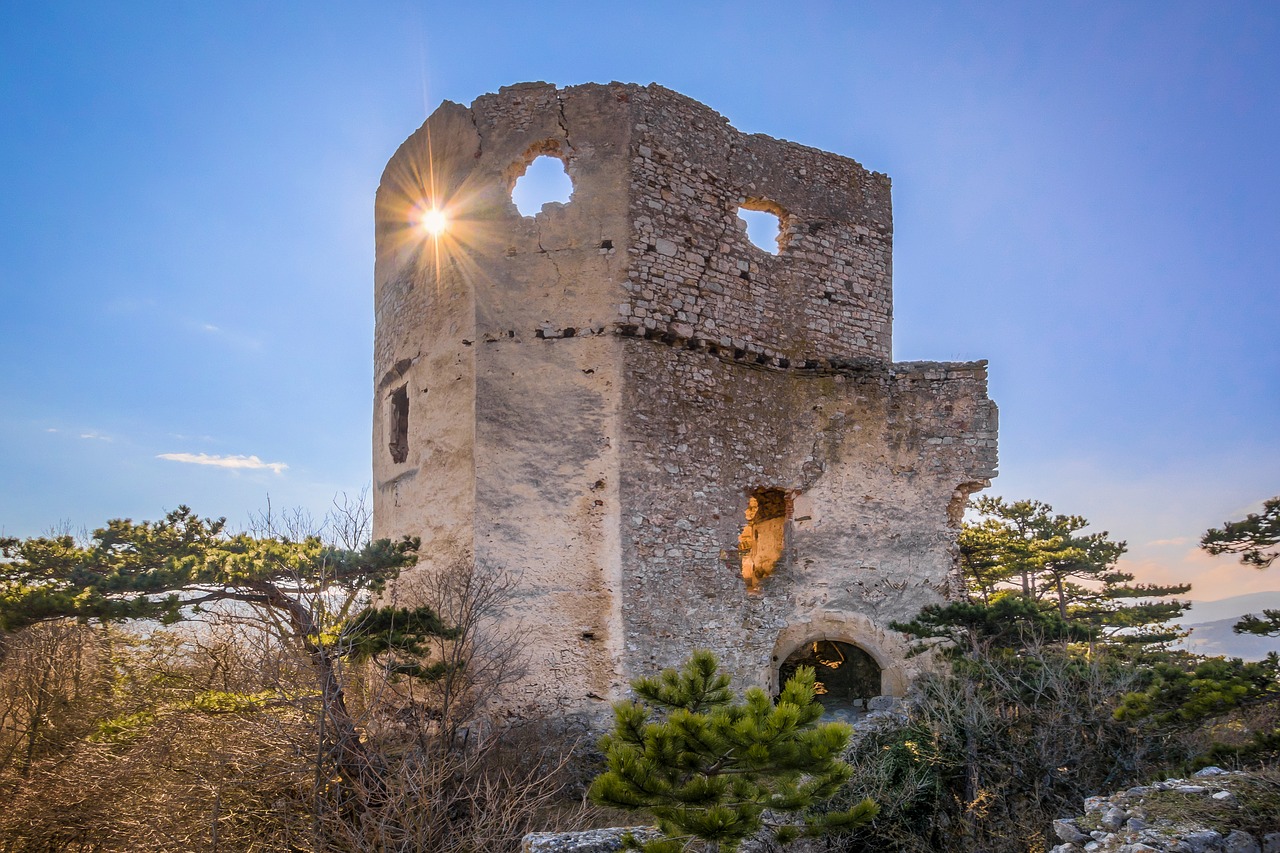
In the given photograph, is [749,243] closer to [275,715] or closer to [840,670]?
[840,670]

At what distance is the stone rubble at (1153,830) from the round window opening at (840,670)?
6527 mm

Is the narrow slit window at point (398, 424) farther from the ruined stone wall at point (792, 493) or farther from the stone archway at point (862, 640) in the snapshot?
the stone archway at point (862, 640)

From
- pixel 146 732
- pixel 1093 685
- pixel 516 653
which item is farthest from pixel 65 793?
pixel 1093 685

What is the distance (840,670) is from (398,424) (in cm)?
790

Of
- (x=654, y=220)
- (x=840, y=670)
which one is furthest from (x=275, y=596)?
(x=840, y=670)

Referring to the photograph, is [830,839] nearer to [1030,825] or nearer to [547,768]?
[1030,825]

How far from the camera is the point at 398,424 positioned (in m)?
11.4

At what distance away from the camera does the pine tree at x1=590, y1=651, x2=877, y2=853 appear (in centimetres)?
517

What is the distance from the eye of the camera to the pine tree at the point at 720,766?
17.0ft

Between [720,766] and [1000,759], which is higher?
[720,766]

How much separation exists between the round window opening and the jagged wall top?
477 centimetres

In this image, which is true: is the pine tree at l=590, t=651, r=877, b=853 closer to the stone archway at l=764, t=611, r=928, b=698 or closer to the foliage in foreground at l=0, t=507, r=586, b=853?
the foliage in foreground at l=0, t=507, r=586, b=853

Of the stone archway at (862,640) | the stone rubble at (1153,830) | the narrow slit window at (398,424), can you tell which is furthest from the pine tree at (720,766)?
the narrow slit window at (398,424)

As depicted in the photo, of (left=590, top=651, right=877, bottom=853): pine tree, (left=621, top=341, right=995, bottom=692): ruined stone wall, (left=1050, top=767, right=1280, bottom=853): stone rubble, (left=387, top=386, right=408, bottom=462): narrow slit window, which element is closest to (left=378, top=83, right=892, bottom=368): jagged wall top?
(left=621, top=341, right=995, bottom=692): ruined stone wall
